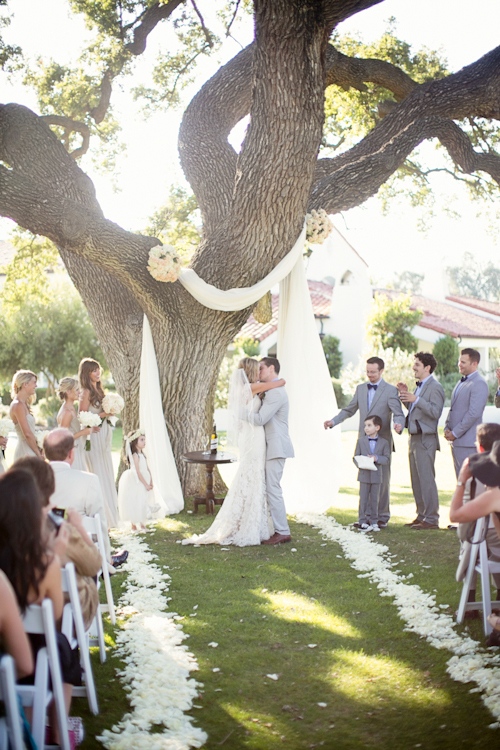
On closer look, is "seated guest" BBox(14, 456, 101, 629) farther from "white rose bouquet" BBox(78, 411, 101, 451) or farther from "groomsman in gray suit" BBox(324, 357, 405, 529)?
"groomsman in gray suit" BBox(324, 357, 405, 529)

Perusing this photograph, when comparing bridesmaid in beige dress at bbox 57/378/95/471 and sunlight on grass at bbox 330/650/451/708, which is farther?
bridesmaid in beige dress at bbox 57/378/95/471

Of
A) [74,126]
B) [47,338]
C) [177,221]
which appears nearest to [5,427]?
[74,126]

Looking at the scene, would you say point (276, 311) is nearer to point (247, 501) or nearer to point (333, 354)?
point (333, 354)

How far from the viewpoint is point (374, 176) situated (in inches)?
373

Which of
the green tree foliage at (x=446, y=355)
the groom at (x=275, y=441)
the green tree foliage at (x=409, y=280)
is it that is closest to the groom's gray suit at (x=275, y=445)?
the groom at (x=275, y=441)

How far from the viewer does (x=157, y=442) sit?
354 inches

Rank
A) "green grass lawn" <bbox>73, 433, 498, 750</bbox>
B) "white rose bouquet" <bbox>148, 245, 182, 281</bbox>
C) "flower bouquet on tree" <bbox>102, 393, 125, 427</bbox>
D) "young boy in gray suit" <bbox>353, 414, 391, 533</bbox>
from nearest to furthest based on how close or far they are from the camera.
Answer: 1. "green grass lawn" <bbox>73, 433, 498, 750</bbox>
2. "flower bouquet on tree" <bbox>102, 393, 125, 427</bbox>
3. "young boy in gray suit" <bbox>353, 414, 391, 533</bbox>
4. "white rose bouquet" <bbox>148, 245, 182, 281</bbox>

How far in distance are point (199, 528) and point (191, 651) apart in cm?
364

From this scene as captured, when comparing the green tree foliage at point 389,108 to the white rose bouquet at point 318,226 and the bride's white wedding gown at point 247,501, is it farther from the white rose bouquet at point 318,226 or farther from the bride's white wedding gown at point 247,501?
the bride's white wedding gown at point 247,501

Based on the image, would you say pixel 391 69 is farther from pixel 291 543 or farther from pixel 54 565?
pixel 54 565

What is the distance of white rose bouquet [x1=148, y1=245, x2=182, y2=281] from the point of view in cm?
839

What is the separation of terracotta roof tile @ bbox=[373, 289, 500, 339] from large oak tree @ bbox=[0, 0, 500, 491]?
19012 millimetres

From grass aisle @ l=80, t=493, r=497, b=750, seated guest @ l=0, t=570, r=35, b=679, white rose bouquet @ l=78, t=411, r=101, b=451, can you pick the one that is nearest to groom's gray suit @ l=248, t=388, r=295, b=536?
grass aisle @ l=80, t=493, r=497, b=750

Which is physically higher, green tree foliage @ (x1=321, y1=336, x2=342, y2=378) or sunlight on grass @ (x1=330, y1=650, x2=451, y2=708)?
green tree foliage @ (x1=321, y1=336, x2=342, y2=378)
